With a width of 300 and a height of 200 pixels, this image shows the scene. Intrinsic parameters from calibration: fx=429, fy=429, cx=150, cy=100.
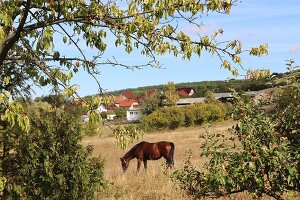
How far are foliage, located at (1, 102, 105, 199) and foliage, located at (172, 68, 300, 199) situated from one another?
4001mm

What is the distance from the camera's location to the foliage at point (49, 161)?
8.44 m

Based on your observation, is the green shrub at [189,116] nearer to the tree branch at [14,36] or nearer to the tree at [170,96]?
the tree at [170,96]

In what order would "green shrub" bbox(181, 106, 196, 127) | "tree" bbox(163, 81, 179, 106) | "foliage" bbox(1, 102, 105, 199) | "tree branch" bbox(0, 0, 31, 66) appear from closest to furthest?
"tree branch" bbox(0, 0, 31, 66), "foliage" bbox(1, 102, 105, 199), "green shrub" bbox(181, 106, 196, 127), "tree" bbox(163, 81, 179, 106)

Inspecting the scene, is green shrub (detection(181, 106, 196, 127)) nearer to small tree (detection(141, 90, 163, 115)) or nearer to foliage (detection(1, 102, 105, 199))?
small tree (detection(141, 90, 163, 115))

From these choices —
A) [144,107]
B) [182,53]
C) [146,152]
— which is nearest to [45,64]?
[182,53]

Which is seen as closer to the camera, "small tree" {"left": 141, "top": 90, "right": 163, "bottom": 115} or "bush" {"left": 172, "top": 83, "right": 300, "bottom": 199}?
"bush" {"left": 172, "top": 83, "right": 300, "bottom": 199}

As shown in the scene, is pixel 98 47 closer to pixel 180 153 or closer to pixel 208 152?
pixel 208 152

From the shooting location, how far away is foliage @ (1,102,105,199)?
8.44 metres

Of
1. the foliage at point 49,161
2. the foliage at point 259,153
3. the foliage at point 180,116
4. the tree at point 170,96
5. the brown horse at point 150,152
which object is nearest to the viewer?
the foliage at point 259,153

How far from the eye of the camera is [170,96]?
9344cm

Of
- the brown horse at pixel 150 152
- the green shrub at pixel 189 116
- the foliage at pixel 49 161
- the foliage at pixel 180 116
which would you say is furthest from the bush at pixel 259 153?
the green shrub at pixel 189 116

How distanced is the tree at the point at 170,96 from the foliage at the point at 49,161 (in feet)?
277

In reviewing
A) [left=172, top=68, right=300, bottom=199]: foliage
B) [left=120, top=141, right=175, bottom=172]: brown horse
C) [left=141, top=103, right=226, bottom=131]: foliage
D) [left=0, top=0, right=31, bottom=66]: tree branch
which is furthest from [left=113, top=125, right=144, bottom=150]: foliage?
[left=141, top=103, right=226, bottom=131]: foliage

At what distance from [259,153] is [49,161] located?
4926 mm
